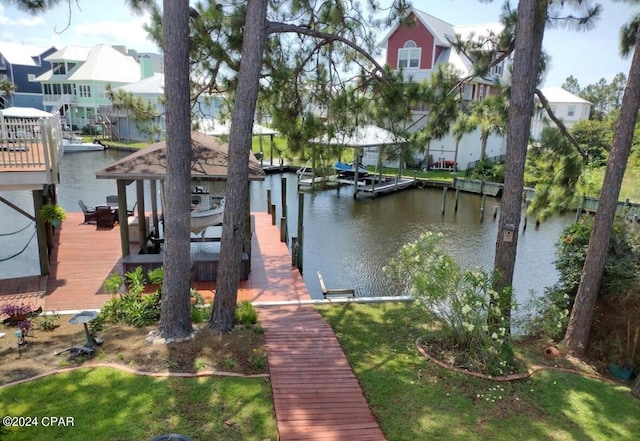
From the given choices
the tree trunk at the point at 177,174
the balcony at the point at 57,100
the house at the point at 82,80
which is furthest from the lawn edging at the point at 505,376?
the balcony at the point at 57,100

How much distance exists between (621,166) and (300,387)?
5421mm

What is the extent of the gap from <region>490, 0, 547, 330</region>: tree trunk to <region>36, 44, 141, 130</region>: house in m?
42.8

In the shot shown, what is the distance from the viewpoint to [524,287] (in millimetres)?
12562

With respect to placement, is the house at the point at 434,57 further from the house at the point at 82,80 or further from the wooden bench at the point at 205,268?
the house at the point at 82,80

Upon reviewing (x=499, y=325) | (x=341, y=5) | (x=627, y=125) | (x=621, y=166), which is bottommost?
(x=499, y=325)

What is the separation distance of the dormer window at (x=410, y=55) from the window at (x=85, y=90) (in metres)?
29.5

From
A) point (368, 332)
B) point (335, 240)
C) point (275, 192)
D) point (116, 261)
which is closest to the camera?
point (368, 332)

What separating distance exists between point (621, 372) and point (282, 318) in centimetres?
522

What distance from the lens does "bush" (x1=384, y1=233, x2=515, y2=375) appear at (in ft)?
19.1

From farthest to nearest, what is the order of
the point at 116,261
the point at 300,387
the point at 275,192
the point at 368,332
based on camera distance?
the point at 275,192 → the point at 116,261 → the point at 368,332 → the point at 300,387

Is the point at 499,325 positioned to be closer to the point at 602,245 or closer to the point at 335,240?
the point at 602,245

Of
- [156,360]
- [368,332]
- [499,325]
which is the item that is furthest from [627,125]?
[156,360]

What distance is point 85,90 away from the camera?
42156 millimetres

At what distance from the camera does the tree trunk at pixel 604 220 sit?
6.36 metres
